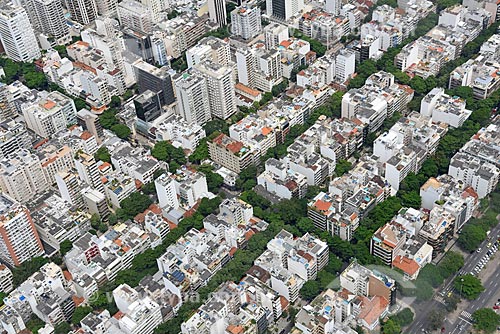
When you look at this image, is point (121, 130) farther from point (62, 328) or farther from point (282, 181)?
point (62, 328)

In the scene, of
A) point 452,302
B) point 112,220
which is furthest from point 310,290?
point 112,220

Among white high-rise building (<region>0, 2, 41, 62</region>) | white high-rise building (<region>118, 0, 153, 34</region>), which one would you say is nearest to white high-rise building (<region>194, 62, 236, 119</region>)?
white high-rise building (<region>118, 0, 153, 34</region>)

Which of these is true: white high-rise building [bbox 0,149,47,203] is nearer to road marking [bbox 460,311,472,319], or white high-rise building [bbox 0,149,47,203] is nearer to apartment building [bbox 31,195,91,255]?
apartment building [bbox 31,195,91,255]

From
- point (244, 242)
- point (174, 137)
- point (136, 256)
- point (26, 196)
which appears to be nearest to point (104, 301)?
point (136, 256)

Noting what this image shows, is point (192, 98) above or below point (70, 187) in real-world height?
above

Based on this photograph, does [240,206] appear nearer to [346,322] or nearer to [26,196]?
[346,322]

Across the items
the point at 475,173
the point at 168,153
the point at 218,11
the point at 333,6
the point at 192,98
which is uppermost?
the point at 192,98

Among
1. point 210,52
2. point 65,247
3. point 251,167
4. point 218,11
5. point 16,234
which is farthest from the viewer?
Result: point 218,11
